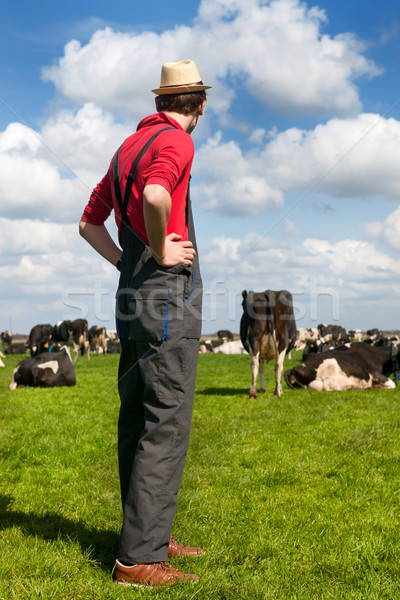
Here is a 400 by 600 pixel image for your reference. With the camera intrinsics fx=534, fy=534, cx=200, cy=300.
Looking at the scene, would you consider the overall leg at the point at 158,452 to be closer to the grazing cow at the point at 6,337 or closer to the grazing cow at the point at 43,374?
the grazing cow at the point at 43,374

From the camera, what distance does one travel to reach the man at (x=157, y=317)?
10.1 feet

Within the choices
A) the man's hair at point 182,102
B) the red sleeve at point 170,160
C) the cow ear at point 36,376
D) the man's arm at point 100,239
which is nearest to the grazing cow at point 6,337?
the cow ear at point 36,376

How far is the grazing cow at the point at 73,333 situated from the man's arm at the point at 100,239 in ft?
93.1

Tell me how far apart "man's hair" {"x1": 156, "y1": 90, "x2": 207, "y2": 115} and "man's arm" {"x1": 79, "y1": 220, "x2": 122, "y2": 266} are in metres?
1.03

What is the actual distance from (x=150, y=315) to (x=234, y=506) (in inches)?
93.2

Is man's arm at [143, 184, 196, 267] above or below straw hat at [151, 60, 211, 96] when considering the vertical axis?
below

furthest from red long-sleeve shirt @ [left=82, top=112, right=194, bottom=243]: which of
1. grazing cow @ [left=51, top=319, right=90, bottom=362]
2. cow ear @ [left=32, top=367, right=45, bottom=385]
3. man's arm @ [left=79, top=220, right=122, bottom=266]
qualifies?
grazing cow @ [left=51, top=319, right=90, bottom=362]

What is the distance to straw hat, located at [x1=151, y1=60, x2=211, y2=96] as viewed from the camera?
3.37 metres

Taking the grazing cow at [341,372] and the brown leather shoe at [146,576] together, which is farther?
the grazing cow at [341,372]

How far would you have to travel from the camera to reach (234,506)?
4.69 meters

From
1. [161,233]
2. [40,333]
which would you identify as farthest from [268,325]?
[40,333]

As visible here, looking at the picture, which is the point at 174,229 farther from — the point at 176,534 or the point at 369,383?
the point at 369,383

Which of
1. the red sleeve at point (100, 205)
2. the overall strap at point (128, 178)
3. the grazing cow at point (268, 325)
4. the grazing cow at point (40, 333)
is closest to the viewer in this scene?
the overall strap at point (128, 178)

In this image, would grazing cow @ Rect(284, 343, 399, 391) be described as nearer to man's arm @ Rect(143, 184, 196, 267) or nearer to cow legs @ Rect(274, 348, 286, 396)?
cow legs @ Rect(274, 348, 286, 396)
